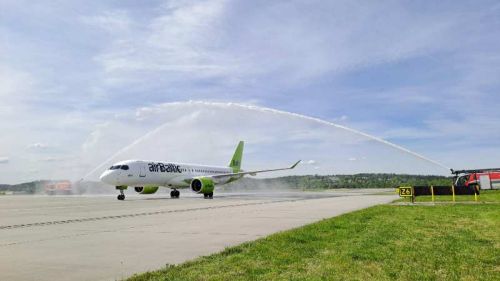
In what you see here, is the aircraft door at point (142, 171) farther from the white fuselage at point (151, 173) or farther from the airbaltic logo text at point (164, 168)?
the airbaltic logo text at point (164, 168)

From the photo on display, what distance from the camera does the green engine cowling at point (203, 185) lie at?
134ft

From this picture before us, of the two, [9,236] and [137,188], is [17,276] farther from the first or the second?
[137,188]

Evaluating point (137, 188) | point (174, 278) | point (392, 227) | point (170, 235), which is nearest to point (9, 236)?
point (170, 235)

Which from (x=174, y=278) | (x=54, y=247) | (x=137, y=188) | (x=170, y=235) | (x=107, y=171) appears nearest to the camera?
(x=174, y=278)

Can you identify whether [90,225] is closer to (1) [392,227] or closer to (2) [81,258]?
(2) [81,258]

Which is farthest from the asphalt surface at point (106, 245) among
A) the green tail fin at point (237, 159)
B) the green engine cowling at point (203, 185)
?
the green tail fin at point (237, 159)

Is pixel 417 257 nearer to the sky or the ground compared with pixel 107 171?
nearer to the ground

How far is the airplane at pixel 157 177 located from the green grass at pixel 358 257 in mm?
29178

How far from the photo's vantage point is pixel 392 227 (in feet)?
41.1

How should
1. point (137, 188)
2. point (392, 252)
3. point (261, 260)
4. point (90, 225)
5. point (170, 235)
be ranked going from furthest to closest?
point (137, 188) < point (90, 225) < point (170, 235) < point (392, 252) < point (261, 260)

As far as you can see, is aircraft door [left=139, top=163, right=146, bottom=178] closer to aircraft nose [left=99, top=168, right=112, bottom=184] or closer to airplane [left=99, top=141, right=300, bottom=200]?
airplane [left=99, top=141, right=300, bottom=200]

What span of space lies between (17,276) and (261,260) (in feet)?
13.2

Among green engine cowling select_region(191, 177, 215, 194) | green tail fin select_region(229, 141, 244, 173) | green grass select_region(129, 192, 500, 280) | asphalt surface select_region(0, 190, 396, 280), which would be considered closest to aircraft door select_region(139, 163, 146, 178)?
green engine cowling select_region(191, 177, 215, 194)

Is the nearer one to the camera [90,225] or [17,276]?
[17,276]
